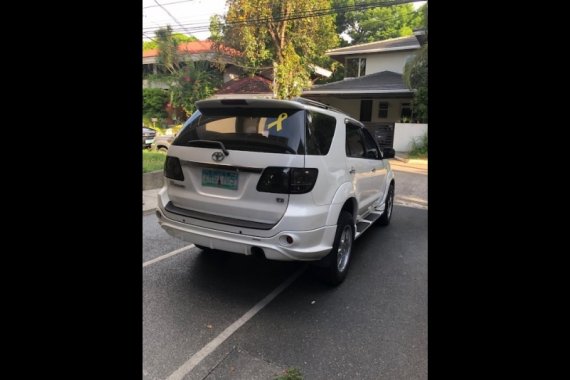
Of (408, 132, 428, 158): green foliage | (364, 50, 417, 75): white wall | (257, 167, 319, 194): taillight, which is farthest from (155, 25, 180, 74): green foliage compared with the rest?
(257, 167, 319, 194): taillight

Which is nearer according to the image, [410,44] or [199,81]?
[410,44]

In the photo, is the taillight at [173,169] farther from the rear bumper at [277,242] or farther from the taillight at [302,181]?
the taillight at [302,181]

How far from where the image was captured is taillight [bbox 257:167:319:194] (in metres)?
3.28

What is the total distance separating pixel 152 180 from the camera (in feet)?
29.5

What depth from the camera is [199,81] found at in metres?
24.6

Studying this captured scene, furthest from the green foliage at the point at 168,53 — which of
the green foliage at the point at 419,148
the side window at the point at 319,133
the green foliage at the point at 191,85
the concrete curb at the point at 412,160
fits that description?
the side window at the point at 319,133

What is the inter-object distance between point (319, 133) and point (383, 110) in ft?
63.6

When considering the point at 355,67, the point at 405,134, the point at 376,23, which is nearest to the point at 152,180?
the point at 405,134
